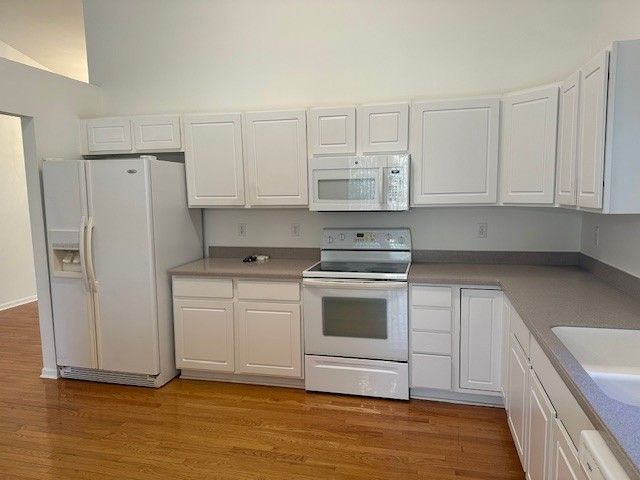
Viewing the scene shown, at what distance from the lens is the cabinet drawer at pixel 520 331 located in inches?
80.4

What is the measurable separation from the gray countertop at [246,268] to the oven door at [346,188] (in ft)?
1.63

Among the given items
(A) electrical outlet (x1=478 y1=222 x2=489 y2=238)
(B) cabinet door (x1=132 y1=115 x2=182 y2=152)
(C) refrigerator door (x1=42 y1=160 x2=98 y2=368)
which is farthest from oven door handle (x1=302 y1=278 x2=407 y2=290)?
(C) refrigerator door (x1=42 y1=160 x2=98 y2=368)

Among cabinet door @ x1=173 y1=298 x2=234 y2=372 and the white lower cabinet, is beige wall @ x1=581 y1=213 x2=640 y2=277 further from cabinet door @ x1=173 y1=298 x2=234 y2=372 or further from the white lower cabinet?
cabinet door @ x1=173 y1=298 x2=234 y2=372

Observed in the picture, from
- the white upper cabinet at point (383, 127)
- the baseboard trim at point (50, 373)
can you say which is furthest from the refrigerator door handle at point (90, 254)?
the white upper cabinet at point (383, 127)

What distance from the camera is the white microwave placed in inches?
121

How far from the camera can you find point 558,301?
224 centimetres

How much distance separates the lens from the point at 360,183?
314 centimetres

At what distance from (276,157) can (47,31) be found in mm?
3499

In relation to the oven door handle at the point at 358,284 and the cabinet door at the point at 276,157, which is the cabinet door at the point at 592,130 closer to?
the oven door handle at the point at 358,284

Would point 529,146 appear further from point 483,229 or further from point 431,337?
point 431,337

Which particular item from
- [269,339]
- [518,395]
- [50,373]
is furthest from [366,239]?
[50,373]

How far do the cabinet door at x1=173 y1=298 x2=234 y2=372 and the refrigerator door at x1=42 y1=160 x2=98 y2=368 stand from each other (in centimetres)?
65

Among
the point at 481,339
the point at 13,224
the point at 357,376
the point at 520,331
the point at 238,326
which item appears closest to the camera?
the point at 520,331

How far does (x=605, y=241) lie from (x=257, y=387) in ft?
8.29
